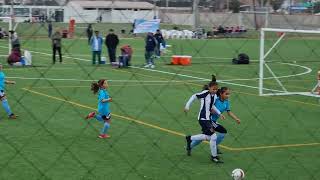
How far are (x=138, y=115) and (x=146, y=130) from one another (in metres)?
1.86

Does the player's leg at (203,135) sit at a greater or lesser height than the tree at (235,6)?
lesser

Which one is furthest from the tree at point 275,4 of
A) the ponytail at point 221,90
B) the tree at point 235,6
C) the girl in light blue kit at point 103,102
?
the girl in light blue kit at point 103,102

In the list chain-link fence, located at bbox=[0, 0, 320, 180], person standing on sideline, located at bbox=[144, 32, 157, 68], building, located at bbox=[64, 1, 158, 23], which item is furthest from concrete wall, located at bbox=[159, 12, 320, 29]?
person standing on sideline, located at bbox=[144, 32, 157, 68]

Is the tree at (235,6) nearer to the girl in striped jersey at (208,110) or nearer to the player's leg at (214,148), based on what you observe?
the girl in striped jersey at (208,110)

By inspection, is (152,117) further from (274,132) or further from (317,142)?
(317,142)

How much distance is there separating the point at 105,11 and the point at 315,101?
10935 millimetres

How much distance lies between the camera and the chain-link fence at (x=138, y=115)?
9.87 meters

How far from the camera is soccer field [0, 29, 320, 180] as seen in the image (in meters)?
10.3

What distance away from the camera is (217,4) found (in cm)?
971

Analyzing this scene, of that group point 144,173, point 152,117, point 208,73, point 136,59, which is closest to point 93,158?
point 144,173

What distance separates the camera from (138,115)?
15352mm

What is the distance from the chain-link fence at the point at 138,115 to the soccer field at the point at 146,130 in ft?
0.07

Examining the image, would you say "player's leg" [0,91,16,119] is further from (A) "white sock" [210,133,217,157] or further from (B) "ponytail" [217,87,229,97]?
(A) "white sock" [210,133,217,157]

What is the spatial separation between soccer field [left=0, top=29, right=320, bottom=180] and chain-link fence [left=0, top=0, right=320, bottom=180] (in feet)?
0.07
